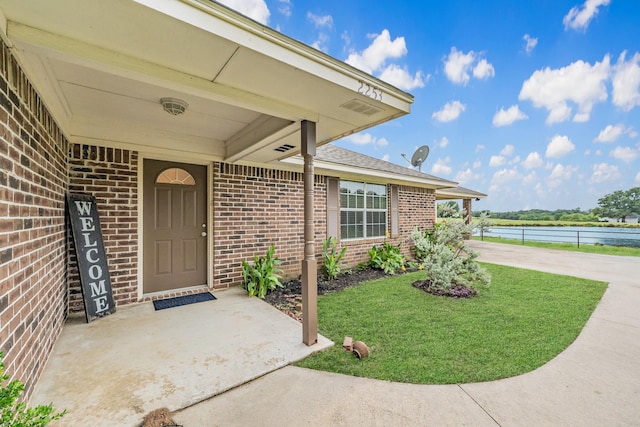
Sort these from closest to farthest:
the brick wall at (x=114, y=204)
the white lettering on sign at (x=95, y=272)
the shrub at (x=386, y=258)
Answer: the white lettering on sign at (x=95, y=272)
the brick wall at (x=114, y=204)
the shrub at (x=386, y=258)

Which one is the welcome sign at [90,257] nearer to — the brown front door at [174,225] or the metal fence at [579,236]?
the brown front door at [174,225]

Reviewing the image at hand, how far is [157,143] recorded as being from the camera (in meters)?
3.83

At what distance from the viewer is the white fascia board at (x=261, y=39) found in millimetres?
1464

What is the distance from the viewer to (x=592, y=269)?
674cm

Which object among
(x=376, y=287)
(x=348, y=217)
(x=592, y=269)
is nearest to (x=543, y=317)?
(x=376, y=287)

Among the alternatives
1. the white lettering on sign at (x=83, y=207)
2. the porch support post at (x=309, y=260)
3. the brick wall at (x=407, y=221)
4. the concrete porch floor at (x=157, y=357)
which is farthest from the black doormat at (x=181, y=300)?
the brick wall at (x=407, y=221)

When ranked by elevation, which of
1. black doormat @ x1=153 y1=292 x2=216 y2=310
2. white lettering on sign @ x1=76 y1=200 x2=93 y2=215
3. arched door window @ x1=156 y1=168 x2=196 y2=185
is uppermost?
arched door window @ x1=156 y1=168 x2=196 y2=185

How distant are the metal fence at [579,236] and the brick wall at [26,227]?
1190 cm

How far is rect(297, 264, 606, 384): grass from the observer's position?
2400 millimetres

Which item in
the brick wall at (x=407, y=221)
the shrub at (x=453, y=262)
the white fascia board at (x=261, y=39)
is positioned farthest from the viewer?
the brick wall at (x=407, y=221)

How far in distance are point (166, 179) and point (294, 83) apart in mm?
3064

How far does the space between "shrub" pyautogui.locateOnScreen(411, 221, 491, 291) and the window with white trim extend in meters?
1.74

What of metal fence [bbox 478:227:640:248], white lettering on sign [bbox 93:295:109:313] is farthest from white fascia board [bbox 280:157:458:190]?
metal fence [bbox 478:227:640:248]

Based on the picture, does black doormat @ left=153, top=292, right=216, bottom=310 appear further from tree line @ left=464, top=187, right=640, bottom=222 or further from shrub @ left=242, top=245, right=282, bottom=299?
tree line @ left=464, top=187, right=640, bottom=222
